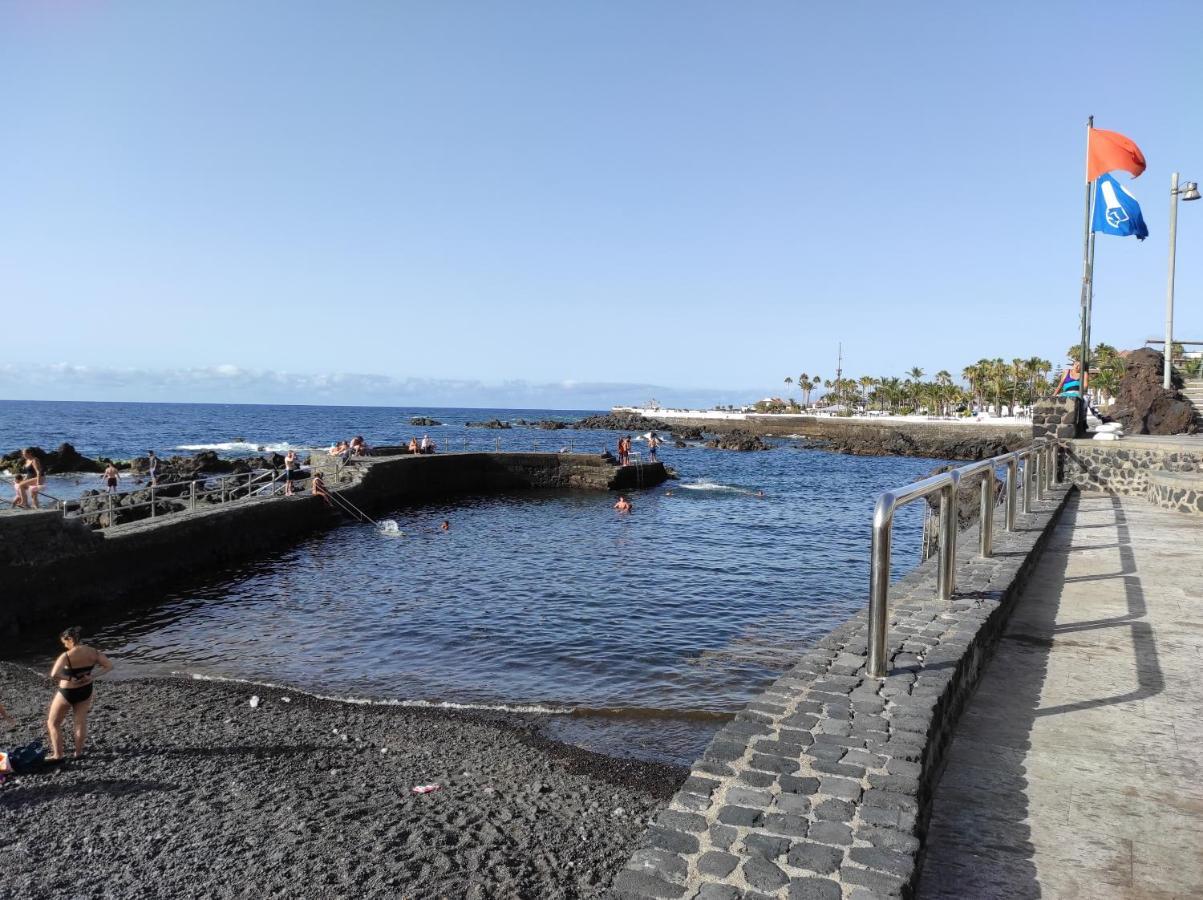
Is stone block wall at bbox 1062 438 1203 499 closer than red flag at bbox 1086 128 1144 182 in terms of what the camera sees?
Yes

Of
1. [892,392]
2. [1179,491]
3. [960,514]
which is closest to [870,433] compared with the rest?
[892,392]

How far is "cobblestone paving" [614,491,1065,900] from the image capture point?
8.87ft

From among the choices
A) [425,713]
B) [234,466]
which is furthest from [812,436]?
[425,713]

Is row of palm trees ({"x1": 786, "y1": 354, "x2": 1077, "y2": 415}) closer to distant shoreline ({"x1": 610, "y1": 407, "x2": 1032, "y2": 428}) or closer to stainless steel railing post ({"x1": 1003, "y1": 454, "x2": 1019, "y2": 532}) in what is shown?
distant shoreline ({"x1": 610, "y1": 407, "x2": 1032, "y2": 428})

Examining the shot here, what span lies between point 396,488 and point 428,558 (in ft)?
38.0

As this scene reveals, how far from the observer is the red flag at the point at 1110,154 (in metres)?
15.7

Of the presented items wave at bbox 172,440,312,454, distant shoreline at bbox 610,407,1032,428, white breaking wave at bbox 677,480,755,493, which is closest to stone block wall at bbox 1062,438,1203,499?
white breaking wave at bbox 677,480,755,493

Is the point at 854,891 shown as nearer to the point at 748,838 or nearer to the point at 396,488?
the point at 748,838

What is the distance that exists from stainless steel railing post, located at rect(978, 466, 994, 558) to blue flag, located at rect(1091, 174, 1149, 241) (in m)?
12.1

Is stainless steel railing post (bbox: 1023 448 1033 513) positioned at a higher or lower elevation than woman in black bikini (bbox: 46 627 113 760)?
higher

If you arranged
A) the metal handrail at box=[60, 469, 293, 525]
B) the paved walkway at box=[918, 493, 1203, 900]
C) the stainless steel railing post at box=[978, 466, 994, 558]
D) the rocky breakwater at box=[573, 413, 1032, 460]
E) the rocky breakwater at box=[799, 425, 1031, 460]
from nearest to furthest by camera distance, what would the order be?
the paved walkway at box=[918, 493, 1203, 900] < the stainless steel railing post at box=[978, 466, 994, 558] < the metal handrail at box=[60, 469, 293, 525] < the rocky breakwater at box=[799, 425, 1031, 460] < the rocky breakwater at box=[573, 413, 1032, 460]

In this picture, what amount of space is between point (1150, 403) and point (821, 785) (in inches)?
1420

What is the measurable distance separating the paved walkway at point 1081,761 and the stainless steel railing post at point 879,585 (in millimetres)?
599

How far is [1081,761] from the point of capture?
13.1ft
